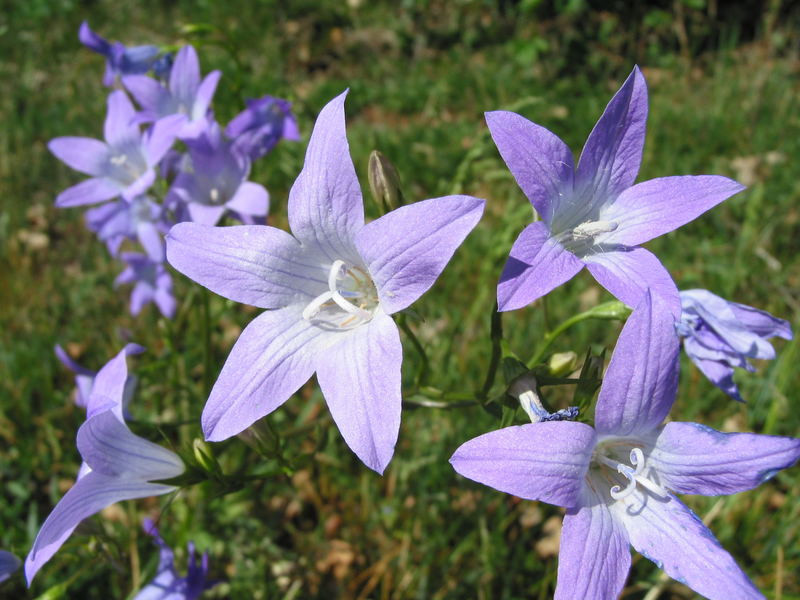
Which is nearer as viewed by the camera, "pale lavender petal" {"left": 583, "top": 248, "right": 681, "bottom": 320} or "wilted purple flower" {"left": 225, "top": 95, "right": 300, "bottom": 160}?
"pale lavender petal" {"left": 583, "top": 248, "right": 681, "bottom": 320}

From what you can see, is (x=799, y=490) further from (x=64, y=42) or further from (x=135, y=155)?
(x=64, y=42)

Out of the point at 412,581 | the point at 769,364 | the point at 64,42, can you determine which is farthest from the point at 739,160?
the point at 64,42

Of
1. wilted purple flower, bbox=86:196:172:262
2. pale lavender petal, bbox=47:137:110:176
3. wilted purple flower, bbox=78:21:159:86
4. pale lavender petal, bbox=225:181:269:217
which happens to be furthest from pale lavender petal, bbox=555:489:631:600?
wilted purple flower, bbox=78:21:159:86

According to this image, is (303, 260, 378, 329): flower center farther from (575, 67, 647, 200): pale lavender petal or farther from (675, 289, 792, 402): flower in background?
(675, 289, 792, 402): flower in background

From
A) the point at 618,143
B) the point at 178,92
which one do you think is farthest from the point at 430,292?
the point at 618,143

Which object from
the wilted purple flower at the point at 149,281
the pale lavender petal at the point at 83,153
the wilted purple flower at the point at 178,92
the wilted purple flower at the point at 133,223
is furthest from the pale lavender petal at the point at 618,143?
the wilted purple flower at the point at 149,281
